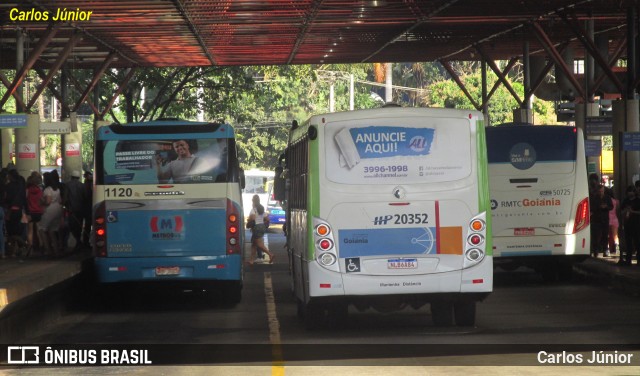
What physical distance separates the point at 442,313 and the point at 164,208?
5.30 meters

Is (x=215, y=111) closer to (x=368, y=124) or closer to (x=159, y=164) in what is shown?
(x=159, y=164)

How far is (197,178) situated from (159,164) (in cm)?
62

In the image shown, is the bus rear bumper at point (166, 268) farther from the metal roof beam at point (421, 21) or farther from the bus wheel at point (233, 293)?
the metal roof beam at point (421, 21)

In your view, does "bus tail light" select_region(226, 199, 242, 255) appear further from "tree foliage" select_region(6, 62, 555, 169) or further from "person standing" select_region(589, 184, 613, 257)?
"tree foliage" select_region(6, 62, 555, 169)

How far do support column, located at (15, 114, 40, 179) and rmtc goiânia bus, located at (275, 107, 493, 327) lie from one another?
19269 mm

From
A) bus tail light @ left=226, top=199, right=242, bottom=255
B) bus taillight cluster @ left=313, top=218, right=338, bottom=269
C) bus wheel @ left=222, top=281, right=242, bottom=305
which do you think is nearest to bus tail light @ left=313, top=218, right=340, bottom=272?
bus taillight cluster @ left=313, top=218, right=338, bottom=269

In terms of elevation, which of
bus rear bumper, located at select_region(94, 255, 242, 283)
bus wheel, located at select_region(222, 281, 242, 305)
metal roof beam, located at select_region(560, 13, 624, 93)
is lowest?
bus wheel, located at select_region(222, 281, 242, 305)

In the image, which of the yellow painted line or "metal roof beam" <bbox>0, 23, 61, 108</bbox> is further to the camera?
"metal roof beam" <bbox>0, 23, 61, 108</bbox>

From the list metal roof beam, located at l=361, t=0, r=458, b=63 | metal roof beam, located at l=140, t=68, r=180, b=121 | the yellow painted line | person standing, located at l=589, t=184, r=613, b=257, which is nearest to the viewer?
the yellow painted line

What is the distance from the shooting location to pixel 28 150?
113ft

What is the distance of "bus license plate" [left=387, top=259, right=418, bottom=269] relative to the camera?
15977 mm

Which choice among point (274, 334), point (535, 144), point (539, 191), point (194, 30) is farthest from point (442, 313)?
point (194, 30)

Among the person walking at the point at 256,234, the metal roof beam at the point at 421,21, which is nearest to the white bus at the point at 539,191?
the metal roof beam at the point at 421,21

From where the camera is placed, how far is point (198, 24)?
33125 millimetres
